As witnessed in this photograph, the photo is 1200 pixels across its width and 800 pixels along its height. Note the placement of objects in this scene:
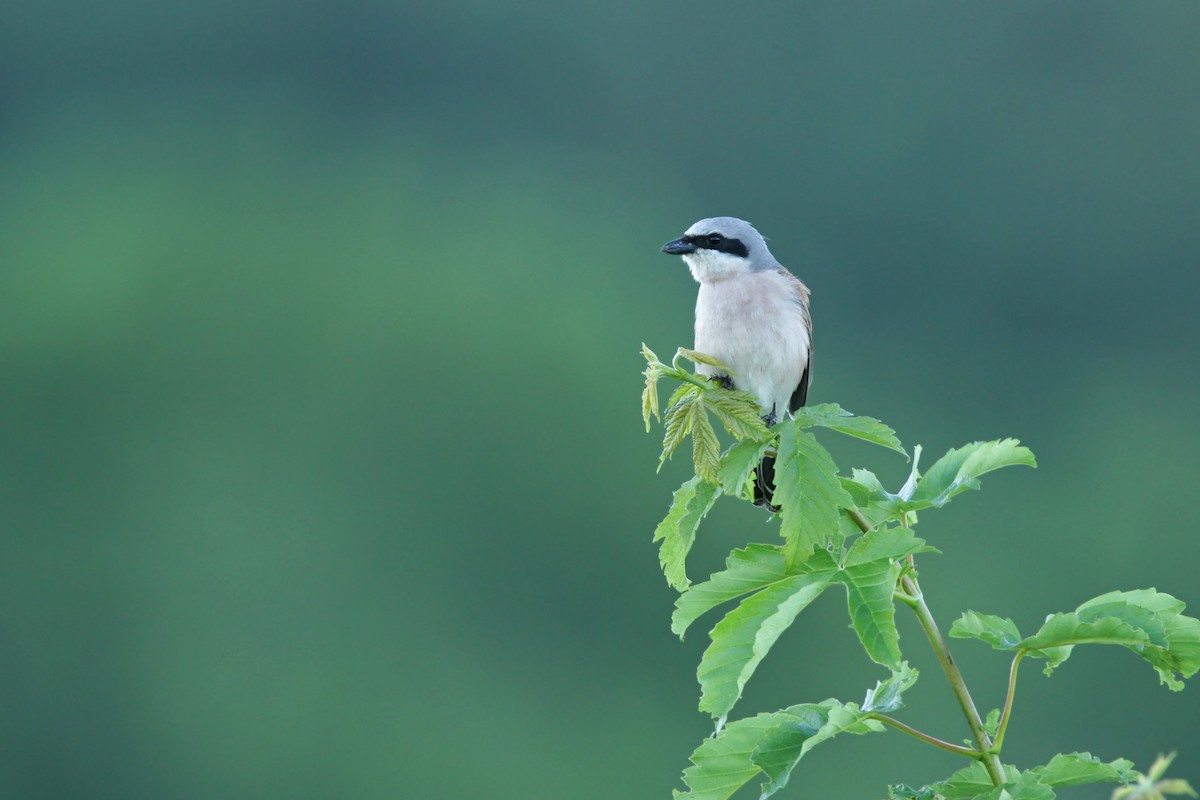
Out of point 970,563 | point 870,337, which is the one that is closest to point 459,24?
point 870,337

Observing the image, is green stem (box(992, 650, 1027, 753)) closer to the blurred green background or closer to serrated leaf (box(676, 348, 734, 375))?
serrated leaf (box(676, 348, 734, 375))

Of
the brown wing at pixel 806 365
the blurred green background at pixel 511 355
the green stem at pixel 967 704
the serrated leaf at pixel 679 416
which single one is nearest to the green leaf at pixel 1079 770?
the green stem at pixel 967 704

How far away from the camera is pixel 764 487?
12.3ft

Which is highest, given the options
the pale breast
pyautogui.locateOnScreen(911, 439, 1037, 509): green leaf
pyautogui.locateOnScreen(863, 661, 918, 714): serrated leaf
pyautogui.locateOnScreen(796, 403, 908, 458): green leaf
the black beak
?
the black beak

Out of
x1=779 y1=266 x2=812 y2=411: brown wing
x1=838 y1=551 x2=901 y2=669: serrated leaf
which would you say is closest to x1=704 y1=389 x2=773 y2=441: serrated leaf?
x1=838 y1=551 x2=901 y2=669: serrated leaf

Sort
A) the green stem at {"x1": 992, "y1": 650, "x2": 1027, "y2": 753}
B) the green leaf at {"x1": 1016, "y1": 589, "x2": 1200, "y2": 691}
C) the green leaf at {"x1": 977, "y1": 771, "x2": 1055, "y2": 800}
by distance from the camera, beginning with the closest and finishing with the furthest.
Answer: the green leaf at {"x1": 977, "y1": 771, "x2": 1055, "y2": 800}
the green stem at {"x1": 992, "y1": 650, "x2": 1027, "y2": 753}
the green leaf at {"x1": 1016, "y1": 589, "x2": 1200, "y2": 691}

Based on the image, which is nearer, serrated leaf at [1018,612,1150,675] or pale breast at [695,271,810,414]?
serrated leaf at [1018,612,1150,675]

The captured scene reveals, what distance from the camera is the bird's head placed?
5133mm

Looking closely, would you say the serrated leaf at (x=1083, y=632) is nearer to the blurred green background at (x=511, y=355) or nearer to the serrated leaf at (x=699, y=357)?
the serrated leaf at (x=699, y=357)

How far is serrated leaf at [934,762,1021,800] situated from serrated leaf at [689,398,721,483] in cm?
70

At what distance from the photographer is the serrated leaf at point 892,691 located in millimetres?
2430

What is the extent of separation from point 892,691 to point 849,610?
0.76 ft

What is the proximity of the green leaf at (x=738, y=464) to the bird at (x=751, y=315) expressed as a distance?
5.60 feet

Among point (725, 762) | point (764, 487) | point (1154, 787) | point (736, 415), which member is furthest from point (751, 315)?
point (1154, 787)
